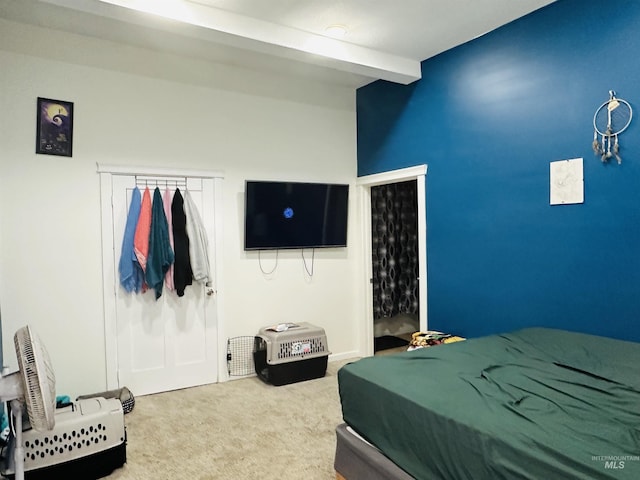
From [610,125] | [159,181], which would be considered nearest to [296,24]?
[159,181]

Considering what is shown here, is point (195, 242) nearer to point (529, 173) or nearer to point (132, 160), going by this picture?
point (132, 160)

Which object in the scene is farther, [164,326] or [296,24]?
[164,326]

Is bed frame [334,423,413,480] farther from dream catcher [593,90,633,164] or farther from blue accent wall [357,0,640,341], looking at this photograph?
dream catcher [593,90,633,164]

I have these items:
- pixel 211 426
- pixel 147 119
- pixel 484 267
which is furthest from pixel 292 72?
pixel 211 426

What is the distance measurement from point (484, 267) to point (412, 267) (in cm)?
225

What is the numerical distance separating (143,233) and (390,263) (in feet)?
9.82

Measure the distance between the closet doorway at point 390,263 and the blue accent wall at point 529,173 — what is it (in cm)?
104

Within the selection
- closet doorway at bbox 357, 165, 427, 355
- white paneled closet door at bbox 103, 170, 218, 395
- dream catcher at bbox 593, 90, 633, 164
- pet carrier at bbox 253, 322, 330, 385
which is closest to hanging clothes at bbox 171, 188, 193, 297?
white paneled closet door at bbox 103, 170, 218, 395

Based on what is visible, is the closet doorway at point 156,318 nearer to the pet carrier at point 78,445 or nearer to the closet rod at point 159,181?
the closet rod at point 159,181

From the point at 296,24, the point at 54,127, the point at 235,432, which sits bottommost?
the point at 235,432

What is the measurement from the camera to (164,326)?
388 cm

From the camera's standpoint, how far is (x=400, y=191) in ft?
18.3

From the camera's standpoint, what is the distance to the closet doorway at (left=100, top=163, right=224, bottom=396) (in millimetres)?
3660

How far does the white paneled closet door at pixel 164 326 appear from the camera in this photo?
12.1ft
